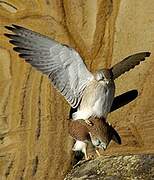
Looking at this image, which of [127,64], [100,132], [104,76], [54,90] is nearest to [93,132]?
[100,132]

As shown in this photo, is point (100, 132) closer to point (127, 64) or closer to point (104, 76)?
point (104, 76)

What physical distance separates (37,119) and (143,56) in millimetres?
493

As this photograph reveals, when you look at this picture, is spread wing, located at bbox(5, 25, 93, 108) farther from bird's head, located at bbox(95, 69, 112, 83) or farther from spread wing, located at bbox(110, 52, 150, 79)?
spread wing, located at bbox(110, 52, 150, 79)

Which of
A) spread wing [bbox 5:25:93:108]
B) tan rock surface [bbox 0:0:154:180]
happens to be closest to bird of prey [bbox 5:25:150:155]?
spread wing [bbox 5:25:93:108]

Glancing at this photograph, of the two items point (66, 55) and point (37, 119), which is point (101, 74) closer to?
point (66, 55)

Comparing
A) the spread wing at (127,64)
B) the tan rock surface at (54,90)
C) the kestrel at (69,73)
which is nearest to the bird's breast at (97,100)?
the kestrel at (69,73)

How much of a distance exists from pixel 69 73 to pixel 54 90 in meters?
0.41

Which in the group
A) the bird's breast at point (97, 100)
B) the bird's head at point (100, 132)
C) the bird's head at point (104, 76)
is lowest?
the bird's head at point (100, 132)

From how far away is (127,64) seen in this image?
3.65m

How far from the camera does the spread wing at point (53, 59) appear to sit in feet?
11.3

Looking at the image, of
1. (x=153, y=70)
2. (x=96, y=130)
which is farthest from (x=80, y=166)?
(x=153, y=70)

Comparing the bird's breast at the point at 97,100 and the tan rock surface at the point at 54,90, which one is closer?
the bird's breast at the point at 97,100

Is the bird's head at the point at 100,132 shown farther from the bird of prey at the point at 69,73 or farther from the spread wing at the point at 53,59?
the spread wing at the point at 53,59

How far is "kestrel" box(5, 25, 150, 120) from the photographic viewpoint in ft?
11.3
